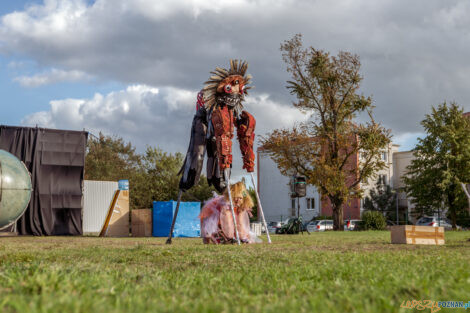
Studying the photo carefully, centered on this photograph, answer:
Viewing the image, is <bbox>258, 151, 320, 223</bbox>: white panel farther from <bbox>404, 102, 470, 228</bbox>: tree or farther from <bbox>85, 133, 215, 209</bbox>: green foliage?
<bbox>404, 102, 470, 228</bbox>: tree

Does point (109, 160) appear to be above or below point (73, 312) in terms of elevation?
above

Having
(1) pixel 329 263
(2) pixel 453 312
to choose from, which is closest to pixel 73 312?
(2) pixel 453 312

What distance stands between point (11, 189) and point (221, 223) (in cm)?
886

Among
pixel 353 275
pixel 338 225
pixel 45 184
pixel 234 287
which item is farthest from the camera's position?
pixel 338 225

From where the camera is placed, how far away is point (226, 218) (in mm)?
11414

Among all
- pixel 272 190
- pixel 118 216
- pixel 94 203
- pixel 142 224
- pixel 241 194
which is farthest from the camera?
pixel 272 190

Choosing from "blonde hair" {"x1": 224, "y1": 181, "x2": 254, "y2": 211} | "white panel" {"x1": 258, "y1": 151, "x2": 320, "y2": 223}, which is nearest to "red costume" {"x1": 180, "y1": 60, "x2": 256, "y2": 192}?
"blonde hair" {"x1": 224, "y1": 181, "x2": 254, "y2": 211}

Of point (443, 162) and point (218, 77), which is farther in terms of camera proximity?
point (443, 162)

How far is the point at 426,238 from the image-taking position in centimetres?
1062

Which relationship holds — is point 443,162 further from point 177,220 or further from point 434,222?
point 177,220

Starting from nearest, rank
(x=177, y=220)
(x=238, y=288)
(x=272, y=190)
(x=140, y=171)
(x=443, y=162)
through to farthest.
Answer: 1. (x=238, y=288)
2. (x=177, y=220)
3. (x=443, y=162)
4. (x=140, y=171)
5. (x=272, y=190)

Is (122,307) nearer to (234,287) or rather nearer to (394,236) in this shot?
(234,287)

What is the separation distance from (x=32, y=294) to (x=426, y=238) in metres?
9.57

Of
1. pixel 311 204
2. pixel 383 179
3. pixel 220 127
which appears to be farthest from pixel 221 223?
pixel 383 179
